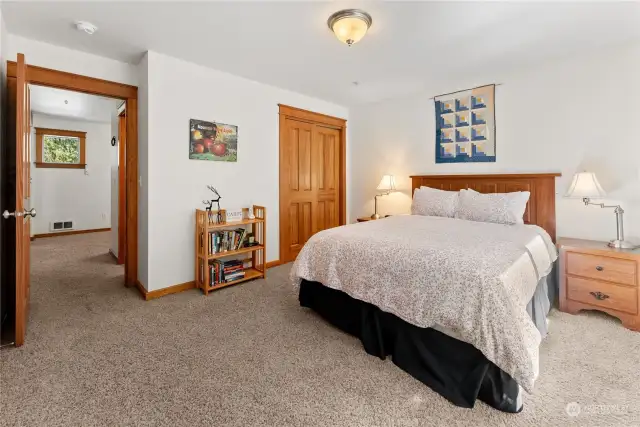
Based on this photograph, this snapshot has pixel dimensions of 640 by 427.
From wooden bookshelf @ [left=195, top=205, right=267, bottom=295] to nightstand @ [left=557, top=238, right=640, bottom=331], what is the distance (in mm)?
2878

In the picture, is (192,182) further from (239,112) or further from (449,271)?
(449,271)

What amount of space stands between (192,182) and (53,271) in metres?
2.27

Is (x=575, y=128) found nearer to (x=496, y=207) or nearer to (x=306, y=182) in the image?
(x=496, y=207)

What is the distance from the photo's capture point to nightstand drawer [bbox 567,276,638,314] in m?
Answer: 2.28

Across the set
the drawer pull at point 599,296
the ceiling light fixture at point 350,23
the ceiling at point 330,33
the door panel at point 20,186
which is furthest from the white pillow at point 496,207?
the door panel at point 20,186

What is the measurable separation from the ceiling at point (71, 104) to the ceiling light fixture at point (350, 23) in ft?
10.3

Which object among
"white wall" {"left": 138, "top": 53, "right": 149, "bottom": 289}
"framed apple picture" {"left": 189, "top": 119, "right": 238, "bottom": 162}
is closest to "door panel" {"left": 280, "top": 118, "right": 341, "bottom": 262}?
"framed apple picture" {"left": 189, "top": 119, "right": 238, "bottom": 162}

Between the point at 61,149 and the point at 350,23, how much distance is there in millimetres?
6646

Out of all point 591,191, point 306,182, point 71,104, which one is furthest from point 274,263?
point 71,104

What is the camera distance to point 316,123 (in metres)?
4.50

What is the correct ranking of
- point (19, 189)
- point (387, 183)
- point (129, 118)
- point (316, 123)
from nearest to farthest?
point (19, 189) < point (129, 118) < point (387, 183) < point (316, 123)

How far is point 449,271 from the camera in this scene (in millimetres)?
1641

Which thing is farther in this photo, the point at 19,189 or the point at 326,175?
the point at 326,175

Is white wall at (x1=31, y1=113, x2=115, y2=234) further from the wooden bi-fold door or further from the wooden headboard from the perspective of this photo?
the wooden headboard
